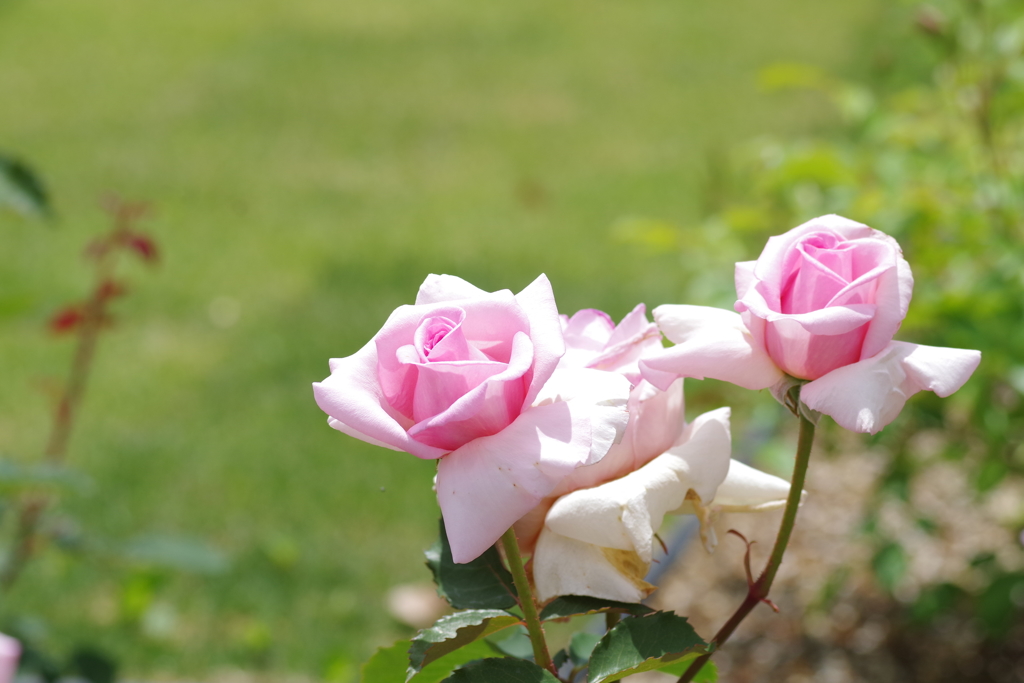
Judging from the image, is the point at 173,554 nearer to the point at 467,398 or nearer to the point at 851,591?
the point at 467,398

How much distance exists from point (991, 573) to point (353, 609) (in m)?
1.23

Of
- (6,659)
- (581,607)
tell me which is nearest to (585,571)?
(581,607)

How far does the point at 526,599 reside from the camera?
0.41 meters

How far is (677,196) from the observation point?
4242 millimetres

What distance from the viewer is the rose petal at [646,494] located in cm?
42

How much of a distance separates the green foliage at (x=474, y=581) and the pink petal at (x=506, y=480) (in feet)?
0.34

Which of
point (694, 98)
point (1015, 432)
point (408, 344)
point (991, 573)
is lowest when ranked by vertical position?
point (694, 98)

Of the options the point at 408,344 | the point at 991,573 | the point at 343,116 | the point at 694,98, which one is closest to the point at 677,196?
the point at 694,98

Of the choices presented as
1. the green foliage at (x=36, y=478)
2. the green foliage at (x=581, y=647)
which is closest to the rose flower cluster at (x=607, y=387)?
the green foliage at (x=581, y=647)

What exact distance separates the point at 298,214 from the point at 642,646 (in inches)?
153

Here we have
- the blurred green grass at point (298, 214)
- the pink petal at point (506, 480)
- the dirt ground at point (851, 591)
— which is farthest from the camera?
the blurred green grass at point (298, 214)

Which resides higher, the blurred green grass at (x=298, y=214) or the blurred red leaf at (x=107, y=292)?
the blurred red leaf at (x=107, y=292)

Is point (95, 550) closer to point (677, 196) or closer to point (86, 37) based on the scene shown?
point (677, 196)

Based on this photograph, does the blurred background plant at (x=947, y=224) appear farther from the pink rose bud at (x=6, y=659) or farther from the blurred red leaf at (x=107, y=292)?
the pink rose bud at (x=6, y=659)
